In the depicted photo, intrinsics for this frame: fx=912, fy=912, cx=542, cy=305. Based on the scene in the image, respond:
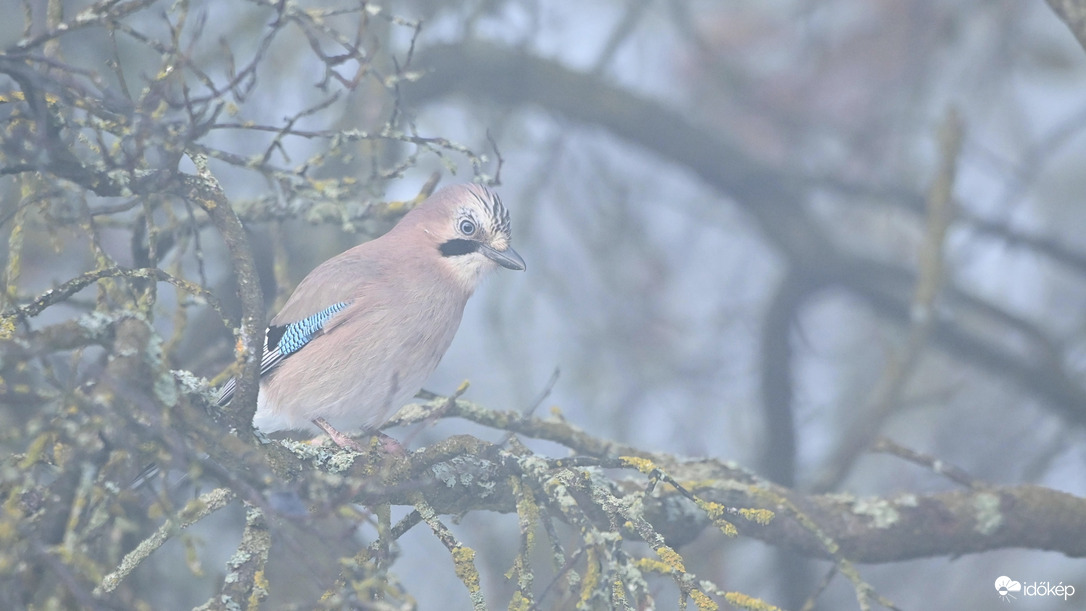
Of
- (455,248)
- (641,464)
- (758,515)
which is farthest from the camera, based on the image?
(455,248)

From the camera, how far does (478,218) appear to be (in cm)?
389

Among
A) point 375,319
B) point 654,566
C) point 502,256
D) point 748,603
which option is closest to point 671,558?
point 654,566

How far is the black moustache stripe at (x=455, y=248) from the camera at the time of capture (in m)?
3.87

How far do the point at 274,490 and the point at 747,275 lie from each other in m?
6.43

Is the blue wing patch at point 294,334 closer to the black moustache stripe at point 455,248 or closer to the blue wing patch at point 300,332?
the blue wing patch at point 300,332

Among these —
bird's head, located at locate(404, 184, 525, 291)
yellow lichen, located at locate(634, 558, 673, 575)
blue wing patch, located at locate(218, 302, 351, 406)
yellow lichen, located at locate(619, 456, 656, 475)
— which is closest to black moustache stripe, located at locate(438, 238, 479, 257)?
bird's head, located at locate(404, 184, 525, 291)

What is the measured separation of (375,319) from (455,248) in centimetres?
53

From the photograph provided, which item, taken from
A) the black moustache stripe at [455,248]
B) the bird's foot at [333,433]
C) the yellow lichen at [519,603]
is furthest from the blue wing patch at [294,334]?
the yellow lichen at [519,603]

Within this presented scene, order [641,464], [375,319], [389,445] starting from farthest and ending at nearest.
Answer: [375,319]
[389,445]
[641,464]

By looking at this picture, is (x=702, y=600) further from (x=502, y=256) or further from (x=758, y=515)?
(x=502, y=256)

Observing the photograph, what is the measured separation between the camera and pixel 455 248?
3875 millimetres

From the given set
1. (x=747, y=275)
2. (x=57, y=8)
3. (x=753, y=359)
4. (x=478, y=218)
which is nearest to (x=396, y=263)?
(x=478, y=218)

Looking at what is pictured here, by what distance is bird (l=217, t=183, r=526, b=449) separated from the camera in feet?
11.4

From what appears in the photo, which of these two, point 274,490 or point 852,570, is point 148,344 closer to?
point 274,490
